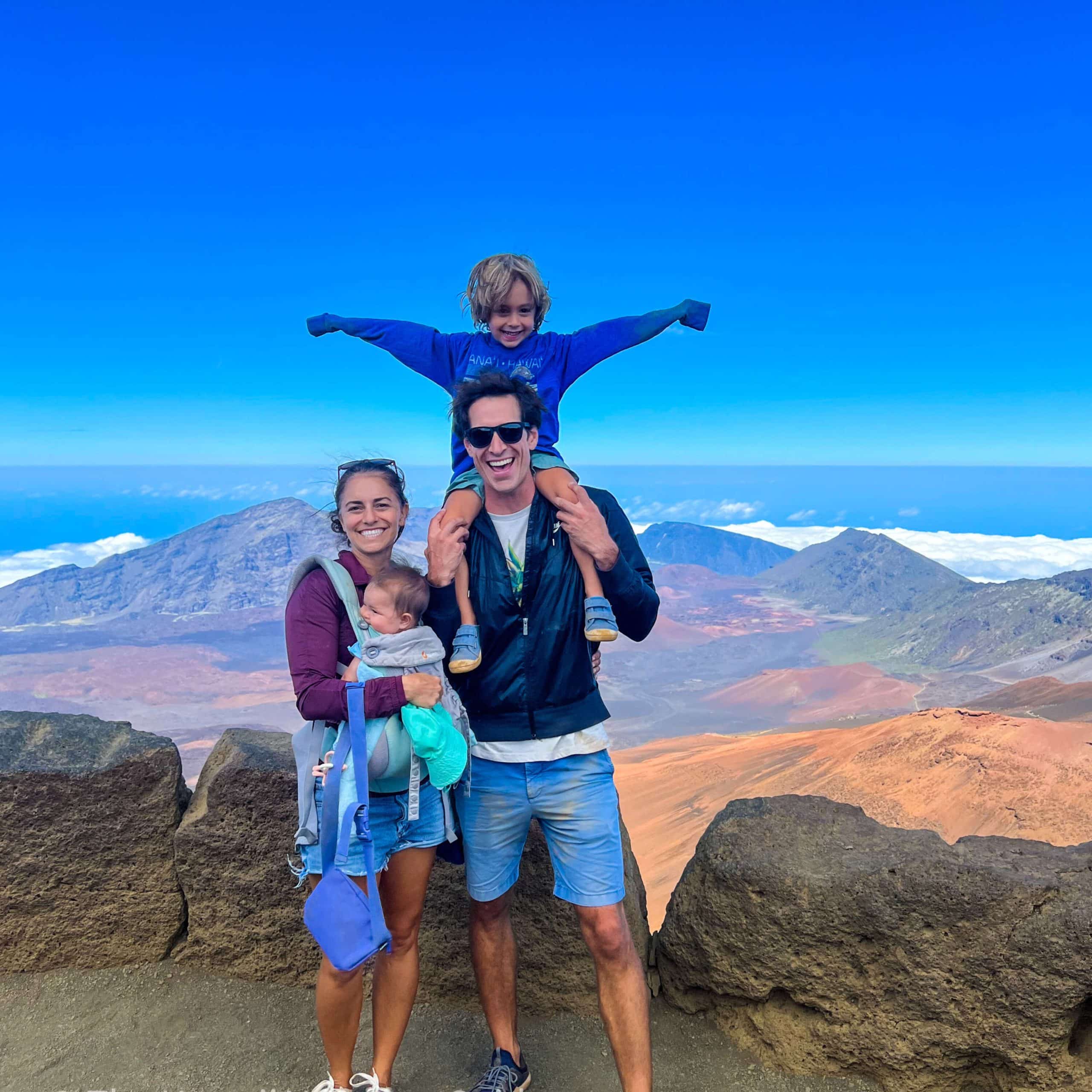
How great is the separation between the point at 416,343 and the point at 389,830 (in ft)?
6.92

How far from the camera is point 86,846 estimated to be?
4598 mm

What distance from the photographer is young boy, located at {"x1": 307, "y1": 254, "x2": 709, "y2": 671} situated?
335cm

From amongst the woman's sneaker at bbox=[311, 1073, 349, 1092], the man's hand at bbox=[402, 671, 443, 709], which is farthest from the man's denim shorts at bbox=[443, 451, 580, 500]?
the woman's sneaker at bbox=[311, 1073, 349, 1092]

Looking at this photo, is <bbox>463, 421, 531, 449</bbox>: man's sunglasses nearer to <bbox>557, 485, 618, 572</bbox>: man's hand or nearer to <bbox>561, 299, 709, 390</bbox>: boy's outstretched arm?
<bbox>557, 485, 618, 572</bbox>: man's hand

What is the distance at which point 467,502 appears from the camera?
331cm

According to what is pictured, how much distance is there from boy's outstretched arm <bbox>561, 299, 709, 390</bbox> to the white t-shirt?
2.55 feet

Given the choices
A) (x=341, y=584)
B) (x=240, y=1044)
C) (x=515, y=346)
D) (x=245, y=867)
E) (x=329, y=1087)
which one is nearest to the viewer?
(x=341, y=584)

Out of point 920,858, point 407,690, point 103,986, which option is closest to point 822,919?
point 920,858

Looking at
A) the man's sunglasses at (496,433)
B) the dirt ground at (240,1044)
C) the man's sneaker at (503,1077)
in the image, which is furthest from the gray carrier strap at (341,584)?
the dirt ground at (240,1044)

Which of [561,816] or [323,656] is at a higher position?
[323,656]

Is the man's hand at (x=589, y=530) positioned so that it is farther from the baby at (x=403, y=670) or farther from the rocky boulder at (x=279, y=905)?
the rocky boulder at (x=279, y=905)

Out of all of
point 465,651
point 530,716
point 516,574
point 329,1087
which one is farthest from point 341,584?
point 329,1087

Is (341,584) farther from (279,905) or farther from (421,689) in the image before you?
(279,905)

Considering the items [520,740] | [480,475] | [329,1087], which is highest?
[480,475]
